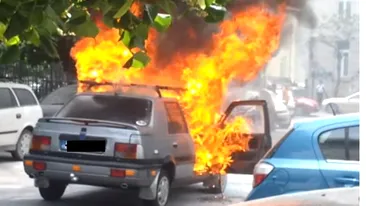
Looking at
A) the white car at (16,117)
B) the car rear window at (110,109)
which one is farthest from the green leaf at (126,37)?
the white car at (16,117)

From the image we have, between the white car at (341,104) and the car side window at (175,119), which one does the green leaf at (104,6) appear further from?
the white car at (341,104)

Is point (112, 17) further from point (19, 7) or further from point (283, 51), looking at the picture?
point (283, 51)

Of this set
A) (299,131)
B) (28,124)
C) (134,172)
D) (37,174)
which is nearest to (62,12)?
(299,131)

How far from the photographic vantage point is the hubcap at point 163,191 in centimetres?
879

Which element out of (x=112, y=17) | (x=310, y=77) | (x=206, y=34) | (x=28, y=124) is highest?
(x=112, y=17)

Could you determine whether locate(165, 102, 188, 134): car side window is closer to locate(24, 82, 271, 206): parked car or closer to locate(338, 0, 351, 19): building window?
locate(24, 82, 271, 206): parked car

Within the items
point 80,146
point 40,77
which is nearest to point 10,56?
point 80,146

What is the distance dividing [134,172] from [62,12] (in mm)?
5087

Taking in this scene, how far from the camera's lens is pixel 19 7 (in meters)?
3.29

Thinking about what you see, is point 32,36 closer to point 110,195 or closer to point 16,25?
point 16,25

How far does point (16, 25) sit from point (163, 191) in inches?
227

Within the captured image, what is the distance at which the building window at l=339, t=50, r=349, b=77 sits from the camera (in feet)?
32.6

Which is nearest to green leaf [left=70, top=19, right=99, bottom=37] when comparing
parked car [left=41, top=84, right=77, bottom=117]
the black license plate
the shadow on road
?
the black license plate

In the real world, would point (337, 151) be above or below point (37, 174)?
above
